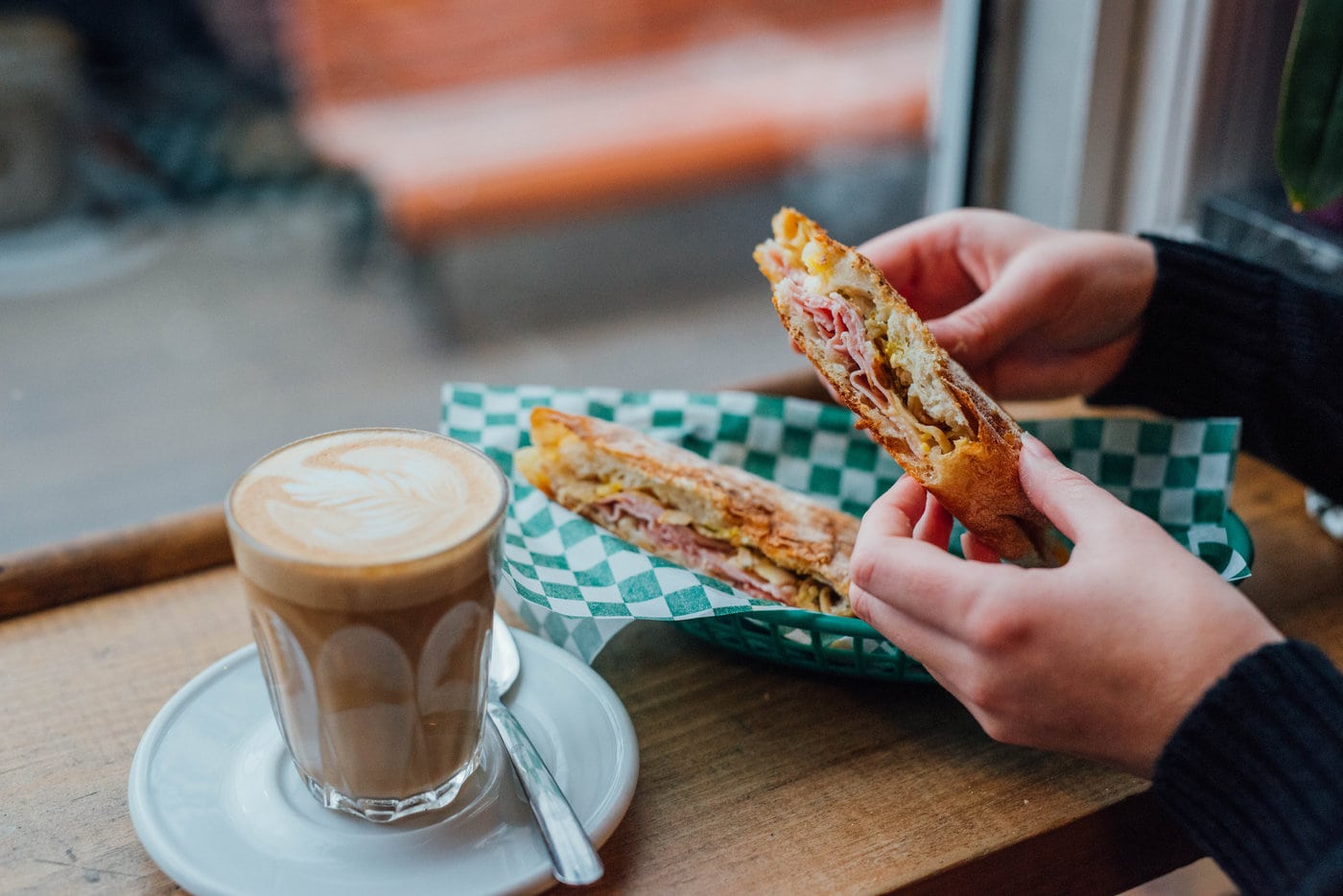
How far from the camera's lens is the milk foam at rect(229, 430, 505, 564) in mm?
708

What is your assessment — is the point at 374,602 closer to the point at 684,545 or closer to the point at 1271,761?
the point at 684,545

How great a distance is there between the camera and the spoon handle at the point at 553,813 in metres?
0.71

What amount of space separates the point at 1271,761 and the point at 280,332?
9.60 feet

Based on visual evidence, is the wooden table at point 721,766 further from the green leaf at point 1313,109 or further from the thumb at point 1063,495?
the green leaf at point 1313,109

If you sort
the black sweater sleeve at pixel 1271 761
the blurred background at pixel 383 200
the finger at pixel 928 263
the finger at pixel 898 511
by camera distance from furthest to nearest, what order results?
the blurred background at pixel 383 200 < the finger at pixel 928 263 < the finger at pixel 898 511 < the black sweater sleeve at pixel 1271 761

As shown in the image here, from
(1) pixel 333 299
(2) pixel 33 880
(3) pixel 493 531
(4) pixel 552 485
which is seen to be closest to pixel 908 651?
(3) pixel 493 531

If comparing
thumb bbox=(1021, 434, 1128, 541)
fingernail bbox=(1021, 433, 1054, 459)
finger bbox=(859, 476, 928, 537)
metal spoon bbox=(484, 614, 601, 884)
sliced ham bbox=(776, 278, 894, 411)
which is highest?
sliced ham bbox=(776, 278, 894, 411)

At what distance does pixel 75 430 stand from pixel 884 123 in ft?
7.84

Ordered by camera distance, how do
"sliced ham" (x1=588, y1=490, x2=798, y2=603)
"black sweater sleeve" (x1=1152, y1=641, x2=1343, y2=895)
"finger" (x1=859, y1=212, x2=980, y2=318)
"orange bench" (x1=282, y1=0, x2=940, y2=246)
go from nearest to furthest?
"black sweater sleeve" (x1=1152, y1=641, x2=1343, y2=895)
"sliced ham" (x1=588, y1=490, x2=798, y2=603)
"finger" (x1=859, y1=212, x2=980, y2=318)
"orange bench" (x1=282, y1=0, x2=940, y2=246)

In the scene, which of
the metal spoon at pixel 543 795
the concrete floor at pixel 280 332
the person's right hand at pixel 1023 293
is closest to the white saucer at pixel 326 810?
the metal spoon at pixel 543 795

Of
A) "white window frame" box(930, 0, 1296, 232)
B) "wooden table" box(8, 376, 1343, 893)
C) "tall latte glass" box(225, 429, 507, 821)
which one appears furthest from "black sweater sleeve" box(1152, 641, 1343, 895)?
"white window frame" box(930, 0, 1296, 232)

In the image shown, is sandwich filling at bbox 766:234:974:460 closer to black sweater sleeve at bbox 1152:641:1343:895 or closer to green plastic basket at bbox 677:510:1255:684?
green plastic basket at bbox 677:510:1255:684

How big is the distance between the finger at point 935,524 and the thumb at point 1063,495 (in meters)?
0.10

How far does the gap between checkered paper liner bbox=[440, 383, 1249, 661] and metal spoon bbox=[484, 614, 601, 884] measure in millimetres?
76
